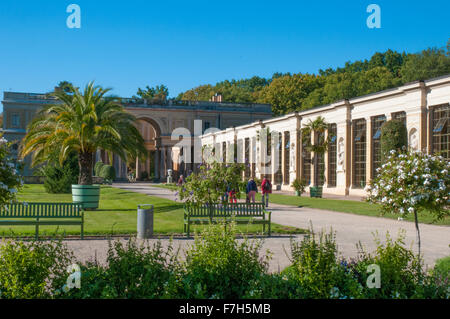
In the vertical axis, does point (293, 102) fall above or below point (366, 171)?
above

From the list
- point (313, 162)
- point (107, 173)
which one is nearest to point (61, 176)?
point (313, 162)

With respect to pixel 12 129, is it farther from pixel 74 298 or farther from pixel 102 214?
pixel 74 298

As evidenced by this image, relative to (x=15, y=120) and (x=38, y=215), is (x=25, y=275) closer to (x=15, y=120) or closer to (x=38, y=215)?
(x=38, y=215)

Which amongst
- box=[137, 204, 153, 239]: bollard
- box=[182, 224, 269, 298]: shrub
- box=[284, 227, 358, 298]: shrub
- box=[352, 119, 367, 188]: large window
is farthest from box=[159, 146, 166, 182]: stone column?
box=[284, 227, 358, 298]: shrub

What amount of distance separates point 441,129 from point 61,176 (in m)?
22.8

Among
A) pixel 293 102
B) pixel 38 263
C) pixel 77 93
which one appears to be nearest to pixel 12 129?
pixel 293 102

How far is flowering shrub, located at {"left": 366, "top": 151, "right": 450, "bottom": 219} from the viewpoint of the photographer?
8859mm

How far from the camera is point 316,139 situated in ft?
129

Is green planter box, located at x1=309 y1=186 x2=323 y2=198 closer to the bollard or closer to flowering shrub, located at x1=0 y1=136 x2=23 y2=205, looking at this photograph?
the bollard

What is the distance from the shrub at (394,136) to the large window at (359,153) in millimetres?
5444

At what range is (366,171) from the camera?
106 feet

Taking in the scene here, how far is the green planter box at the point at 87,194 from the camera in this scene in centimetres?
2028

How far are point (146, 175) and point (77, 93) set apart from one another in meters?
53.3

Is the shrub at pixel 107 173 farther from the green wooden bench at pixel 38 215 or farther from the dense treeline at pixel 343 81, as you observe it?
the green wooden bench at pixel 38 215
